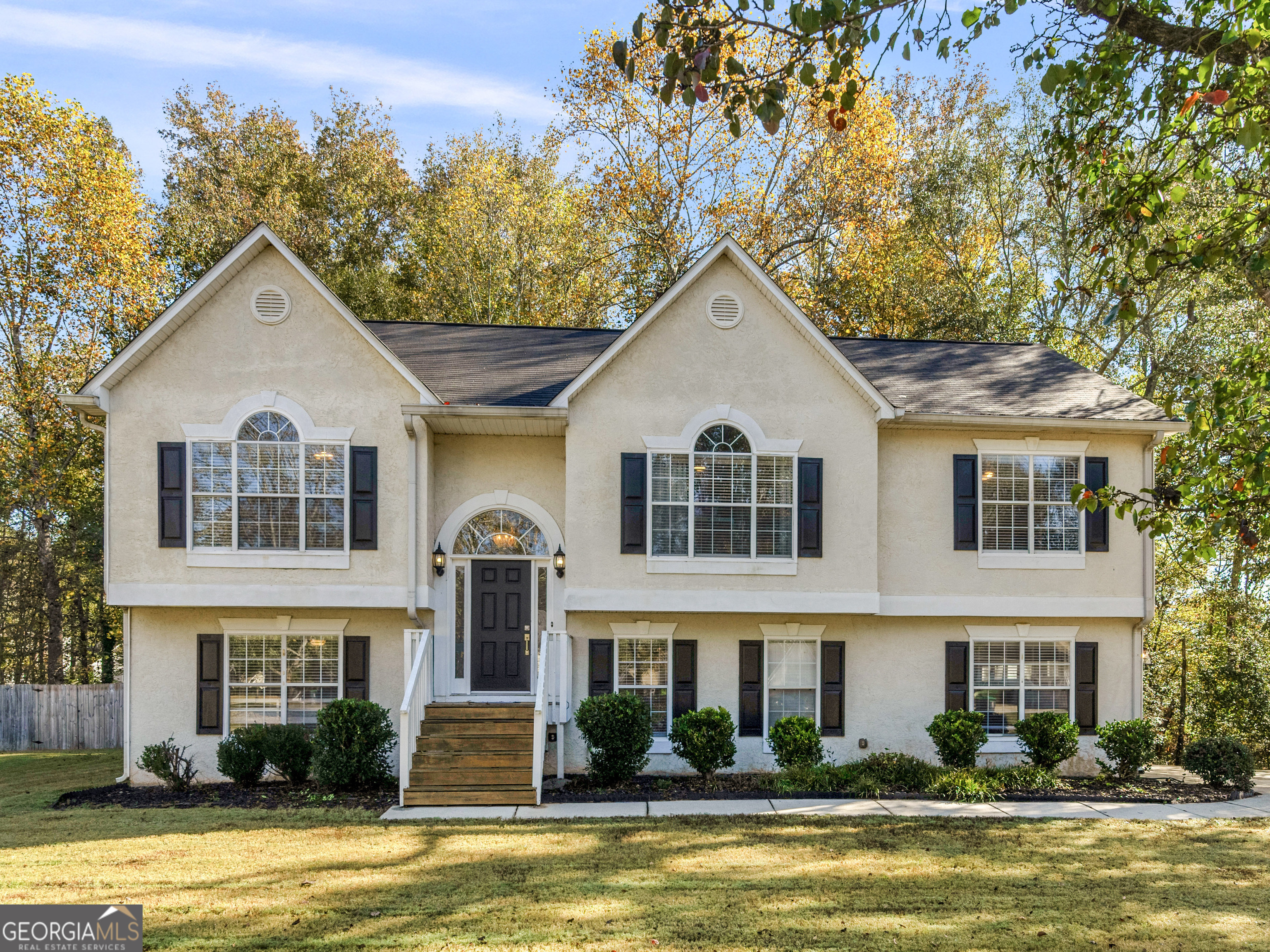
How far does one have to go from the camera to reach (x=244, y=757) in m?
11.7

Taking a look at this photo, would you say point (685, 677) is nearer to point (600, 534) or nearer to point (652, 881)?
point (600, 534)

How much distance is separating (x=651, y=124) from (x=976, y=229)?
9.19 metres

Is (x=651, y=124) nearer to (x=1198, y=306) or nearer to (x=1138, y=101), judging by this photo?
(x=1198, y=306)

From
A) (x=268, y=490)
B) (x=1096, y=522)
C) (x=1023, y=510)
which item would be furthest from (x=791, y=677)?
(x=268, y=490)

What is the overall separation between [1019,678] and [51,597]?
22832 millimetres

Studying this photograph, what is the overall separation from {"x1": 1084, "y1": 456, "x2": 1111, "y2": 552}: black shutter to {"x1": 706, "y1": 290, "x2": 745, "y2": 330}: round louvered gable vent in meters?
5.71

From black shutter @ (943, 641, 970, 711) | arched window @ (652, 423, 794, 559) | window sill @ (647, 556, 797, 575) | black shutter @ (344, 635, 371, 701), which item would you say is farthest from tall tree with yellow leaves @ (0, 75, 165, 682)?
black shutter @ (943, 641, 970, 711)

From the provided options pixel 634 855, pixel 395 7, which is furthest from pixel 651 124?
pixel 634 855

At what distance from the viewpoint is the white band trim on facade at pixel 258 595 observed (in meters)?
12.0

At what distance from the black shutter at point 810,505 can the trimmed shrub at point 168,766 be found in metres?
8.85

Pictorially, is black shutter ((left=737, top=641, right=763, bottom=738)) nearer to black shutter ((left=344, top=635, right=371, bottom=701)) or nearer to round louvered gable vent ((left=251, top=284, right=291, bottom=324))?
black shutter ((left=344, top=635, right=371, bottom=701))

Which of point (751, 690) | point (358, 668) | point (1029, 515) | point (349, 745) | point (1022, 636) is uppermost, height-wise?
point (1029, 515)

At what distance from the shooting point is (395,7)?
36.9 feet

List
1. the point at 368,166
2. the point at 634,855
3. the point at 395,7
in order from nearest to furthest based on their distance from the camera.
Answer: the point at 634,855
the point at 395,7
the point at 368,166
